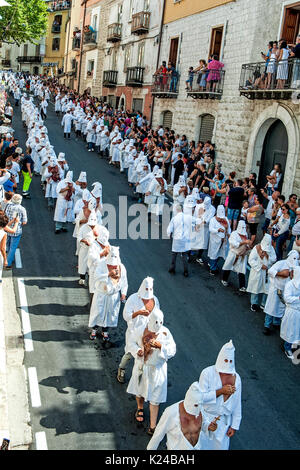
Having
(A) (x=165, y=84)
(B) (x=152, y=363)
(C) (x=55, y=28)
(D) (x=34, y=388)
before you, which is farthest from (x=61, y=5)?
(B) (x=152, y=363)

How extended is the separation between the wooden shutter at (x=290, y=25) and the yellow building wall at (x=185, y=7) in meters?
4.60

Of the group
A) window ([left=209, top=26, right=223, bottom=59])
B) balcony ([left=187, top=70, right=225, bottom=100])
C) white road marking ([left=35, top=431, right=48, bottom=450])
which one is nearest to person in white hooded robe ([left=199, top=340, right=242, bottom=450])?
white road marking ([left=35, top=431, right=48, bottom=450])

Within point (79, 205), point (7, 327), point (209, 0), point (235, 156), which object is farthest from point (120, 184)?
point (7, 327)

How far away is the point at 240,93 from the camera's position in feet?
62.2

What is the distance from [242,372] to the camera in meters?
7.78

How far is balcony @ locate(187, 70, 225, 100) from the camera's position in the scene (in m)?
21.3

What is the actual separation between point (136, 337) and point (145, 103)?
26760 mm

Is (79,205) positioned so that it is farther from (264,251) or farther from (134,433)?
(134,433)

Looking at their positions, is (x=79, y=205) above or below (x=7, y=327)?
above

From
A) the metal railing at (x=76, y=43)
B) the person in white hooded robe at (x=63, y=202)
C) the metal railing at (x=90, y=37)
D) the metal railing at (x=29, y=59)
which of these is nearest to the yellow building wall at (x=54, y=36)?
the metal railing at (x=29, y=59)

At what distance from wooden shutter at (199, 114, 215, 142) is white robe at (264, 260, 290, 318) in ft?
48.0

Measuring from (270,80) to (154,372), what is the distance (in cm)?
1346

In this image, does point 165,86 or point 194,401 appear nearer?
point 194,401

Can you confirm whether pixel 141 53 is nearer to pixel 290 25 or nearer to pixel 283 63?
pixel 290 25
